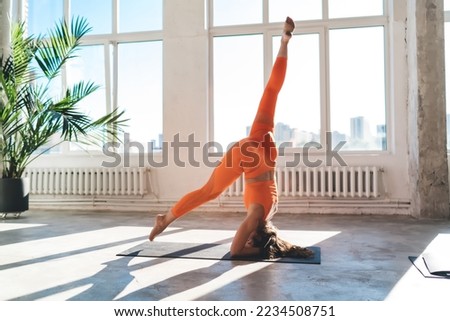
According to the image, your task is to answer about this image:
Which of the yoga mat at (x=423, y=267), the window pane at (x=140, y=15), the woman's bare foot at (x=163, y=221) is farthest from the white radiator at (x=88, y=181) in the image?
the yoga mat at (x=423, y=267)

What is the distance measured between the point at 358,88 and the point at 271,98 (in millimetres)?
2773

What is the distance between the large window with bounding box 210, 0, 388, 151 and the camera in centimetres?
491

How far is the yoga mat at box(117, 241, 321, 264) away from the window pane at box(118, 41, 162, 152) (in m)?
2.65

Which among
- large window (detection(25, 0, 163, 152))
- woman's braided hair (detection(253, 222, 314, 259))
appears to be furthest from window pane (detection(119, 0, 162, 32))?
woman's braided hair (detection(253, 222, 314, 259))

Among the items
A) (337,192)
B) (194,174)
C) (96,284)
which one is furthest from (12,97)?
(337,192)

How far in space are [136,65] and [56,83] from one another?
4.21ft

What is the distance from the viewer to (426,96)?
13.8ft

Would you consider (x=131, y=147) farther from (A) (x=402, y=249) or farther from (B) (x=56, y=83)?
(A) (x=402, y=249)

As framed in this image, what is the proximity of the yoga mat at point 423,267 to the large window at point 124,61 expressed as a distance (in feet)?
12.3

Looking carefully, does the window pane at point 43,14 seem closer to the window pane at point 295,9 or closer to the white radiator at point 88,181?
the white radiator at point 88,181

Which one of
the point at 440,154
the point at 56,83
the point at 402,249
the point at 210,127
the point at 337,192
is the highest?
the point at 56,83

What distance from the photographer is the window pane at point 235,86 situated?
5.19 meters

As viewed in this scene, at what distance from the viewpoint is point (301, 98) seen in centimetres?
506

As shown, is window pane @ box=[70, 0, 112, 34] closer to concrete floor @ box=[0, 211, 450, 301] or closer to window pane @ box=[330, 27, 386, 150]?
concrete floor @ box=[0, 211, 450, 301]
